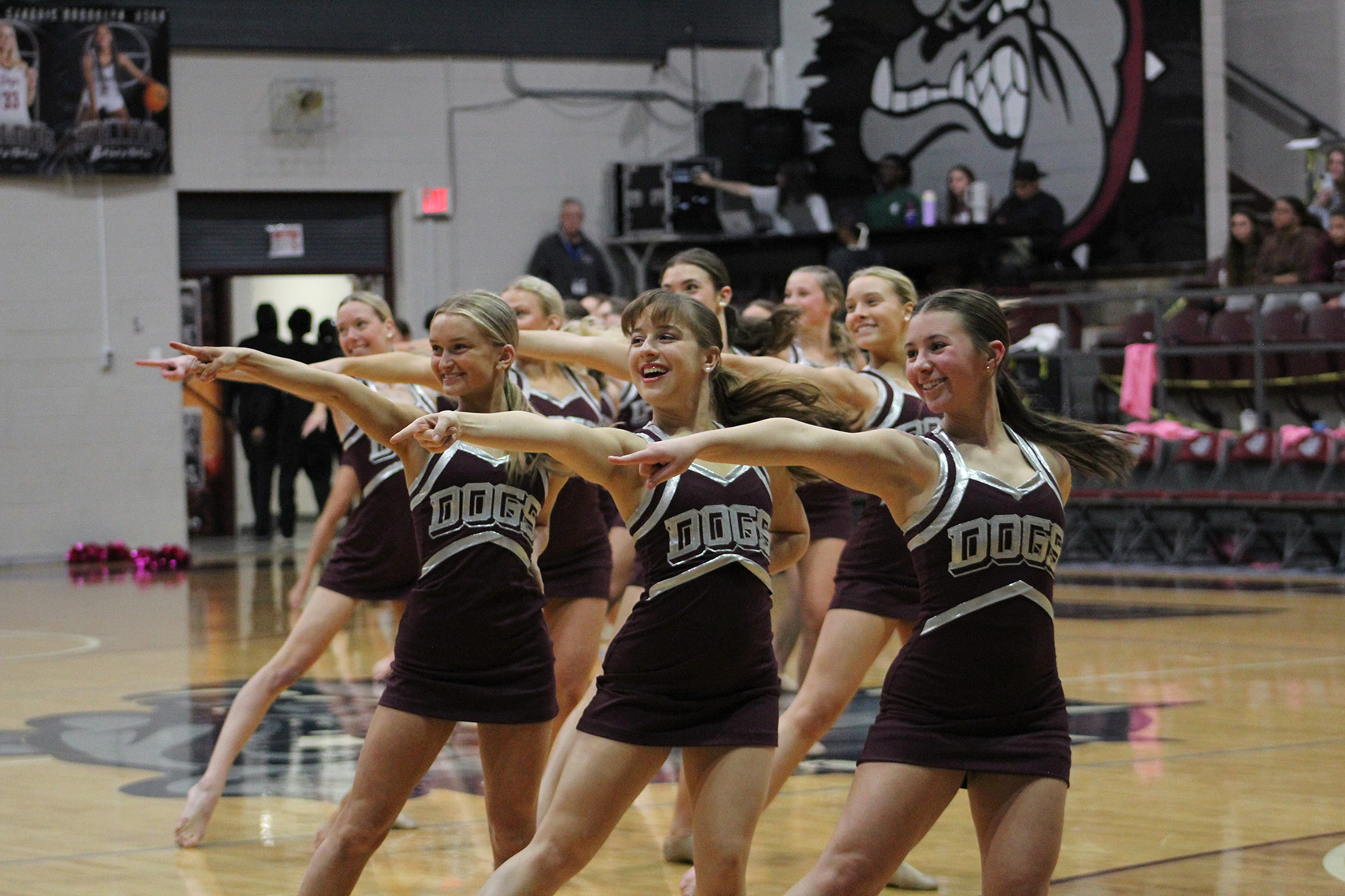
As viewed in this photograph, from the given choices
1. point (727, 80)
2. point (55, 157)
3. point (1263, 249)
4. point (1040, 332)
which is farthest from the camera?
point (727, 80)

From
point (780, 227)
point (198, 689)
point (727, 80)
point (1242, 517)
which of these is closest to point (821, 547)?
point (198, 689)

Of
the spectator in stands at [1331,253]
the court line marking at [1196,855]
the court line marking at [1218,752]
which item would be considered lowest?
the court line marking at [1218,752]

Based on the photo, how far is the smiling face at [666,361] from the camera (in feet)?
12.4

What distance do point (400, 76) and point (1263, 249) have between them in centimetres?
831

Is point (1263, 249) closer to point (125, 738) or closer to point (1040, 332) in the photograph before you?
point (1040, 332)

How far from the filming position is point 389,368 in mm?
4992

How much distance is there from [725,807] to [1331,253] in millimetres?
10283

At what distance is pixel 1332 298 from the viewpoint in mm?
12344

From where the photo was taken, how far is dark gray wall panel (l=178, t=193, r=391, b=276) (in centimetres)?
1623

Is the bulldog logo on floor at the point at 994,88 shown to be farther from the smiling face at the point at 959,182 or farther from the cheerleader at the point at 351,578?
the cheerleader at the point at 351,578

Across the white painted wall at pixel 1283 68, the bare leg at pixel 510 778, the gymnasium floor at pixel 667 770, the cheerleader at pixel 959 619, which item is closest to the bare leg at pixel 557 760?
the gymnasium floor at pixel 667 770

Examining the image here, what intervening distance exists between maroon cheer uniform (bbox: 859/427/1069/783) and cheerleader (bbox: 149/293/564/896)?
93cm

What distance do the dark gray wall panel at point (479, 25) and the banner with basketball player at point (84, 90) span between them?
30cm

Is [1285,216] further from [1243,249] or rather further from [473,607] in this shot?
[473,607]
